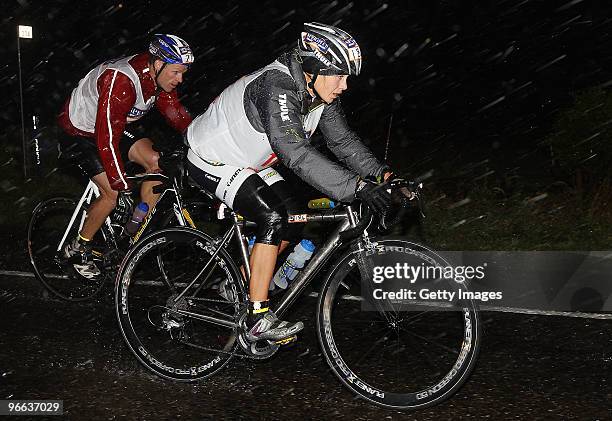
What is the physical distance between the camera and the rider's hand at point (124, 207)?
610cm

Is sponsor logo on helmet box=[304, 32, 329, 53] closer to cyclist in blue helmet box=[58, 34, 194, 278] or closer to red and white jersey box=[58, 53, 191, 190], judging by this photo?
cyclist in blue helmet box=[58, 34, 194, 278]

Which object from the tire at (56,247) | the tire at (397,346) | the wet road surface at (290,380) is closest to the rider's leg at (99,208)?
the tire at (56,247)

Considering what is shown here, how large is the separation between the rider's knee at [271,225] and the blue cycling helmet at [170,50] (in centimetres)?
188

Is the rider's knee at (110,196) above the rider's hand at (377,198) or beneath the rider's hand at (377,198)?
above

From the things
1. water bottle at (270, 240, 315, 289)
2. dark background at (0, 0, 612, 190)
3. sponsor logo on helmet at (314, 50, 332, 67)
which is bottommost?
dark background at (0, 0, 612, 190)

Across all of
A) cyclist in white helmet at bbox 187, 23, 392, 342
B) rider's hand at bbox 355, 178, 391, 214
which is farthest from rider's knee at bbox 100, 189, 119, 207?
rider's hand at bbox 355, 178, 391, 214

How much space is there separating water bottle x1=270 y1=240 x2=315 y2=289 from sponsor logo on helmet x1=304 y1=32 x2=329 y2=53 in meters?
1.22

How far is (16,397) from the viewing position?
4.74m

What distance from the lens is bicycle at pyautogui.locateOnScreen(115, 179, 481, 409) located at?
453 cm

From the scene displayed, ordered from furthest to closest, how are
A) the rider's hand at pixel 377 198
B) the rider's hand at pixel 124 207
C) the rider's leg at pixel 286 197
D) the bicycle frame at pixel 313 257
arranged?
1. the rider's hand at pixel 124 207
2. the rider's leg at pixel 286 197
3. the bicycle frame at pixel 313 257
4. the rider's hand at pixel 377 198

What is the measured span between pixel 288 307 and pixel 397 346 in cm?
97

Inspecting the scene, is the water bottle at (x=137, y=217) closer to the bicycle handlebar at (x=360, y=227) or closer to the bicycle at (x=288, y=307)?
the bicycle at (x=288, y=307)

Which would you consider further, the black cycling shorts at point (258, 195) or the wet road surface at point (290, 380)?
the black cycling shorts at point (258, 195)

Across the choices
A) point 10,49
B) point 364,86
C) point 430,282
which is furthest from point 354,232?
point 10,49
